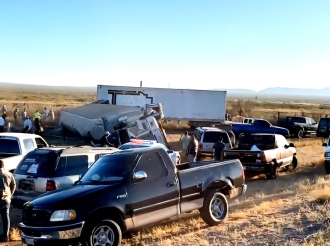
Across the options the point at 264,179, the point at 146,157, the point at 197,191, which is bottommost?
the point at 264,179

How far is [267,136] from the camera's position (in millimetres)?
20219

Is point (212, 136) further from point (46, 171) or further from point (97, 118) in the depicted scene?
point (46, 171)

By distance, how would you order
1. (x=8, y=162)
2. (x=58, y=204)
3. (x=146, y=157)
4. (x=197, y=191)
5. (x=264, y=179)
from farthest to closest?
(x=264, y=179)
(x=8, y=162)
(x=197, y=191)
(x=146, y=157)
(x=58, y=204)

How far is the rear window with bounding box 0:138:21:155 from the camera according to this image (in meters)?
14.5

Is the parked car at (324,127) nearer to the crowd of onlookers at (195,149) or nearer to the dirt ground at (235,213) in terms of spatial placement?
the dirt ground at (235,213)

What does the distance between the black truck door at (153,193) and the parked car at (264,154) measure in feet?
30.1

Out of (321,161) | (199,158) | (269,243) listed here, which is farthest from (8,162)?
(321,161)

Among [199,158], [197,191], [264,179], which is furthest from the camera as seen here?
[199,158]

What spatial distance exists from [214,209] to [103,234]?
3.00m

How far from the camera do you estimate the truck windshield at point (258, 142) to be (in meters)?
19.9

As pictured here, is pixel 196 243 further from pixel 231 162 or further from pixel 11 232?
pixel 11 232

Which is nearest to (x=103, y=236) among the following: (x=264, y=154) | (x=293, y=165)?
(x=264, y=154)

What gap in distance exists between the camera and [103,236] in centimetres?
826

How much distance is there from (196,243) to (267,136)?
40.0 feet
